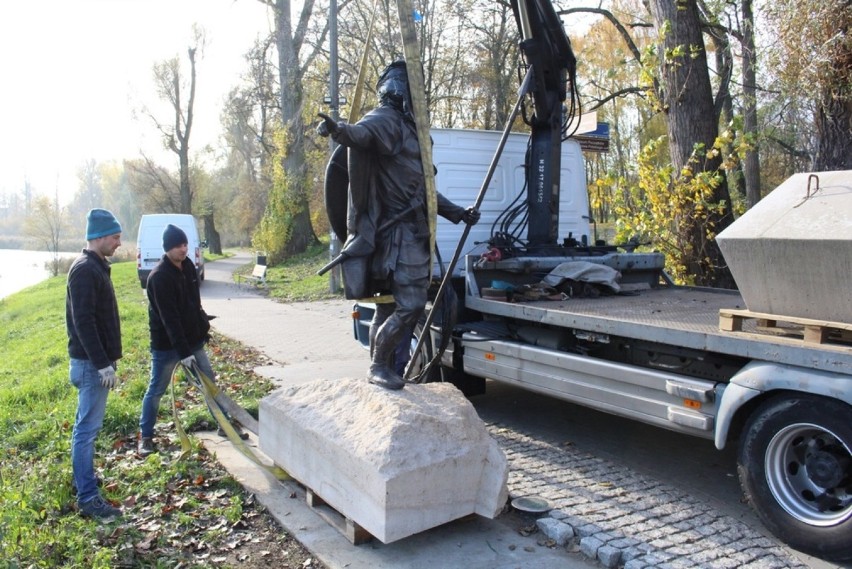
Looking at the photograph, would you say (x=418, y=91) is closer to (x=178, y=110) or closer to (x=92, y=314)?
(x=92, y=314)

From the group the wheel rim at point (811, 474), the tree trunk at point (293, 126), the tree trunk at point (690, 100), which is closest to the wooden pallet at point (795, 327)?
the wheel rim at point (811, 474)

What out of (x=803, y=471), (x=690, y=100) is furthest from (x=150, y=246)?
(x=803, y=471)

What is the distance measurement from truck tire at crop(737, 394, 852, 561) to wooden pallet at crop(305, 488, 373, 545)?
210cm

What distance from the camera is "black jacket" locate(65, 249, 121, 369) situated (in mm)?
4055

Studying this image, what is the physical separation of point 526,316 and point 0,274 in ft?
138

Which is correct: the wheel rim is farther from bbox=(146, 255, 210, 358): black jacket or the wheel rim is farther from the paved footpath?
bbox=(146, 255, 210, 358): black jacket

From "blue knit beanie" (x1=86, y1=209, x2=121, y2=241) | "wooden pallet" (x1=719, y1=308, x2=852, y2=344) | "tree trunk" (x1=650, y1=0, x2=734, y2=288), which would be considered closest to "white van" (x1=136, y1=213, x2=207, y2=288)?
"tree trunk" (x1=650, y1=0, x2=734, y2=288)

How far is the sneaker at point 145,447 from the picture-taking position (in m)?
5.21

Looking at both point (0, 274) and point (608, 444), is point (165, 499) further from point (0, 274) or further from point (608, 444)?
point (0, 274)

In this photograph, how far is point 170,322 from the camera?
16.5 feet

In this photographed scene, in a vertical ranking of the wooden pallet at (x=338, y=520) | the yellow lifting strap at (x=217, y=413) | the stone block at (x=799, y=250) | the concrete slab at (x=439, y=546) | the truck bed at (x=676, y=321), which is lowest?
the concrete slab at (x=439, y=546)

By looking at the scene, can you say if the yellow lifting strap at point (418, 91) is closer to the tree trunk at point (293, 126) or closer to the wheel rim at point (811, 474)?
the wheel rim at point (811, 474)

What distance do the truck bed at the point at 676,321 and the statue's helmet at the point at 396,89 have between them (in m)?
1.79

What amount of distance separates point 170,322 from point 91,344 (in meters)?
0.99
